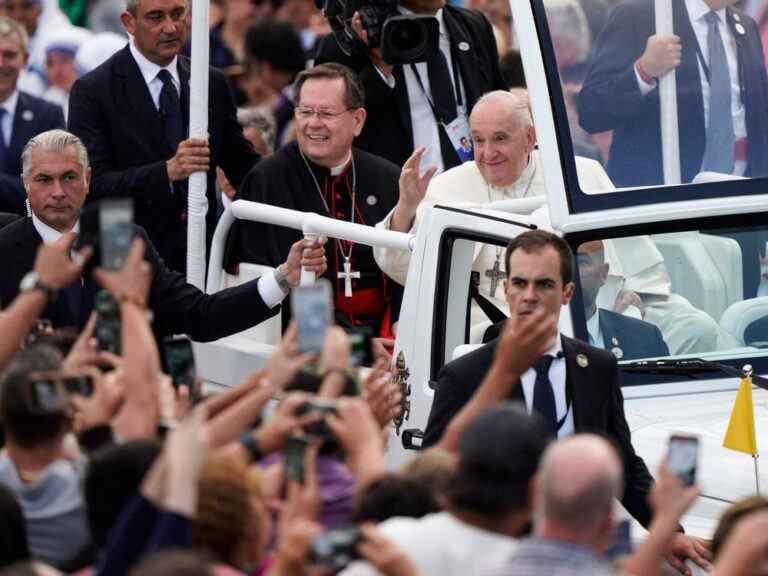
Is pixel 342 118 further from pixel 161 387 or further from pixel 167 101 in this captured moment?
pixel 161 387

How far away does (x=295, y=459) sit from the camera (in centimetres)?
521

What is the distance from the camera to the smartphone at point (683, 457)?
17.4ft

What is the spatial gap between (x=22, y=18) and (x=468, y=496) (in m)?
11.0

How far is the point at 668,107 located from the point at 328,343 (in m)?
Answer: 2.89

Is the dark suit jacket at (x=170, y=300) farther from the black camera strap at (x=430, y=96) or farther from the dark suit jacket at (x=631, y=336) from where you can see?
the black camera strap at (x=430, y=96)

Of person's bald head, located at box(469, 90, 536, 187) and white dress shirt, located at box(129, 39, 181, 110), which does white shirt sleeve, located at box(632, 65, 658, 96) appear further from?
white dress shirt, located at box(129, 39, 181, 110)

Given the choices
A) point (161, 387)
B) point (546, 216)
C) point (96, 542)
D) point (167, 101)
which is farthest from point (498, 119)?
point (96, 542)

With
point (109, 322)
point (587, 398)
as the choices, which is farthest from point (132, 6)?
point (109, 322)

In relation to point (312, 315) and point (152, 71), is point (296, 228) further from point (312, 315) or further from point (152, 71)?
point (312, 315)

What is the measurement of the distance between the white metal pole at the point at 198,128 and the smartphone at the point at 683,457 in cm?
470

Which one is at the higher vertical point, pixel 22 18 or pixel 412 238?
pixel 22 18

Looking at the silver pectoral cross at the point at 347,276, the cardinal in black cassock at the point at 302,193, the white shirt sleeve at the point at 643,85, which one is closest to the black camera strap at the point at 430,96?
the cardinal in black cassock at the point at 302,193

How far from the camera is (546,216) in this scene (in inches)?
312

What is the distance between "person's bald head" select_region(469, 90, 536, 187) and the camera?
9055mm
